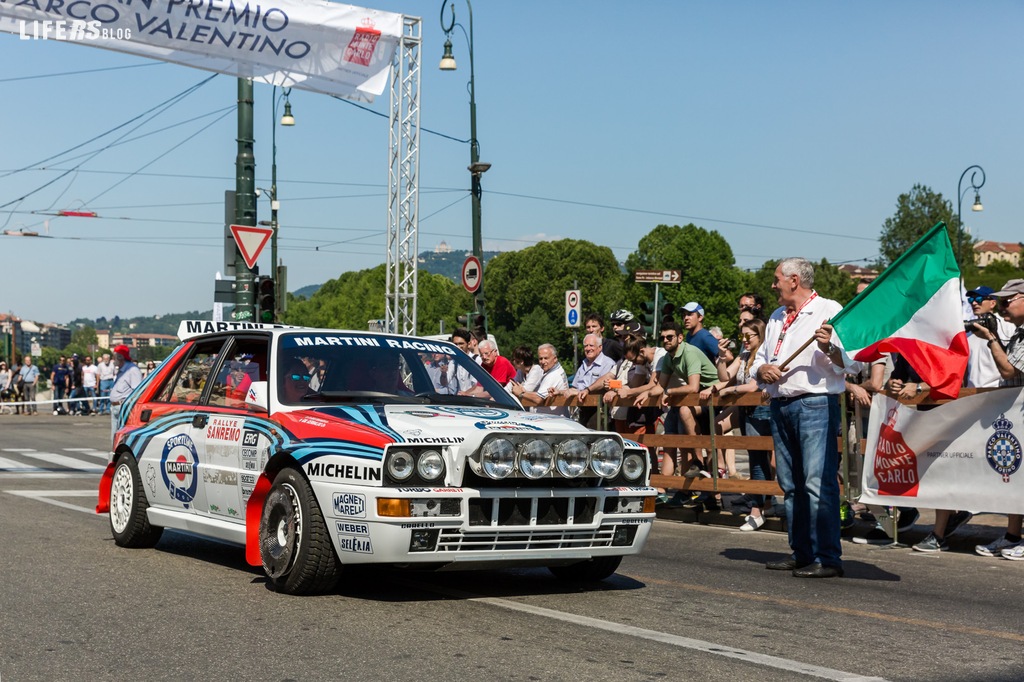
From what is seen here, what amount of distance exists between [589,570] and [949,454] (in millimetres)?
3769

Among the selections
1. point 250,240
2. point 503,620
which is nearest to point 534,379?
point 250,240

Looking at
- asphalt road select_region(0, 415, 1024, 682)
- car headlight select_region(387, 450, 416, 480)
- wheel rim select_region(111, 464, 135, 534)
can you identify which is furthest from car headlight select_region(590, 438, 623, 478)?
wheel rim select_region(111, 464, 135, 534)

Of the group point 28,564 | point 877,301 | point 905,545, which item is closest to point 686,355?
point 905,545

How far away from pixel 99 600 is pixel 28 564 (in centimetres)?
154

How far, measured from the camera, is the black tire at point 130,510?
9.28 meters

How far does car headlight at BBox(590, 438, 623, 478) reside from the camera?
739 centimetres

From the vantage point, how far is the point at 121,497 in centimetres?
958

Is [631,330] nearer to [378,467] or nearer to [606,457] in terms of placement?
[606,457]

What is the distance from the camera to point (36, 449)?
22.9m

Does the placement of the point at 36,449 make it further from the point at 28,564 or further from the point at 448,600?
the point at 448,600

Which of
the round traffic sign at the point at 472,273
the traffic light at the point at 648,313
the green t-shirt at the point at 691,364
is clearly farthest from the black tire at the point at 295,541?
the traffic light at the point at 648,313

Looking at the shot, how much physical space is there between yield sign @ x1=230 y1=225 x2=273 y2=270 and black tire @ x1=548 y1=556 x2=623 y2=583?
39.9 feet

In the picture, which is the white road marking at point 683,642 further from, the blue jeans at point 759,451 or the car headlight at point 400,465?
the blue jeans at point 759,451

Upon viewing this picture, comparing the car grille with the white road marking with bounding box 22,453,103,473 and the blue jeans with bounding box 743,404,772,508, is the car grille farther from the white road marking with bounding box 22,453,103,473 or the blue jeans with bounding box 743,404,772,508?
the white road marking with bounding box 22,453,103,473
